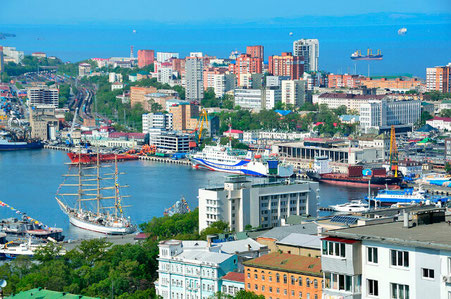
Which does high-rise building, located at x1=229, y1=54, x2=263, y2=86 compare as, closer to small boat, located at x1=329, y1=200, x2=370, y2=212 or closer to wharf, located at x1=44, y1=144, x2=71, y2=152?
wharf, located at x1=44, y1=144, x2=71, y2=152

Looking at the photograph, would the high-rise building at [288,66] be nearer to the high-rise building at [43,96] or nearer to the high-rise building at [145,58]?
the high-rise building at [43,96]

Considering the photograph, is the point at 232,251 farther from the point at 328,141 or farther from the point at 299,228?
the point at 328,141

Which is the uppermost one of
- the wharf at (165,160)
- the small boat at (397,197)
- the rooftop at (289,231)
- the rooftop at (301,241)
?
the rooftop at (301,241)

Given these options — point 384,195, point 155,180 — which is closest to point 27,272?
point 384,195

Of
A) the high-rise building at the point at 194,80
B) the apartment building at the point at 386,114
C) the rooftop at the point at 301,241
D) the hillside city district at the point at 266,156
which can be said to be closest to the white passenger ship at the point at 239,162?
the hillside city district at the point at 266,156

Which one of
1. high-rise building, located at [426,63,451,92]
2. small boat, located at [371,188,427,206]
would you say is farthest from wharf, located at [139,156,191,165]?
high-rise building, located at [426,63,451,92]

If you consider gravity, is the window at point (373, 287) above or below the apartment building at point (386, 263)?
below
